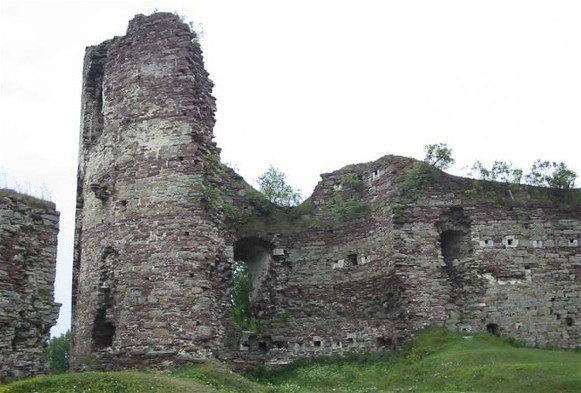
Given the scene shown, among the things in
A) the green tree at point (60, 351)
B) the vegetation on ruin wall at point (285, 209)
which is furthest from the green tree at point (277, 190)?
the green tree at point (60, 351)

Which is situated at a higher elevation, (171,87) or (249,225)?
(171,87)

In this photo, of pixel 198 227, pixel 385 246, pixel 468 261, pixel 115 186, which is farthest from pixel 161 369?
pixel 468 261

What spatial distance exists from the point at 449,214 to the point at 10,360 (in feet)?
46.2

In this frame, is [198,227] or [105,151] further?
[105,151]

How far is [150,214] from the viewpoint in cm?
2338

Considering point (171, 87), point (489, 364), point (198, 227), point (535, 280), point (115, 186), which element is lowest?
point (489, 364)

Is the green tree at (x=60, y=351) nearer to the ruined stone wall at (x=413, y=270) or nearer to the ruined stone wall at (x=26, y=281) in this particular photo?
the ruined stone wall at (x=413, y=270)

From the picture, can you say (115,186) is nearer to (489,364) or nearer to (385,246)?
(385,246)

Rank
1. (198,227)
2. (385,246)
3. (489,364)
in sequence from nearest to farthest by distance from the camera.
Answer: (489,364) → (198,227) → (385,246)

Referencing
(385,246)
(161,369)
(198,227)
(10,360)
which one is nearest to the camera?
(10,360)

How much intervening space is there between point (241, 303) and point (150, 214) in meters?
8.51

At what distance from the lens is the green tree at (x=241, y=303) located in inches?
1006

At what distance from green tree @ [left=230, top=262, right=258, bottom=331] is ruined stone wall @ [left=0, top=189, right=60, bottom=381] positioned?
7617 mm

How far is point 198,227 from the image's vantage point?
2323cm
